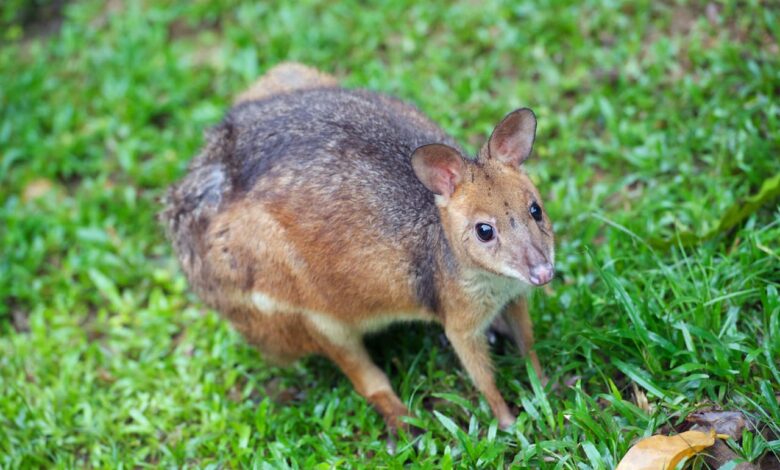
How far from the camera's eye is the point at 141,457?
4.50 m

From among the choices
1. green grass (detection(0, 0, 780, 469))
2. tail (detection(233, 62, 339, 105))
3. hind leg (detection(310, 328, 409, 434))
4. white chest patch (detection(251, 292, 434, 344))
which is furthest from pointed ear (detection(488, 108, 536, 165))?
→ tail (detection(233, 62, 339, 105))

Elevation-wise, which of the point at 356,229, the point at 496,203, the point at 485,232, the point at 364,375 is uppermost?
the point at 496,203

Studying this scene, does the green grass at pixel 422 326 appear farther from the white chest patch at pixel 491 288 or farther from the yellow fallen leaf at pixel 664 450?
the white chest patch at pixel 491 288

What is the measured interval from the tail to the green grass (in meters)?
1.08

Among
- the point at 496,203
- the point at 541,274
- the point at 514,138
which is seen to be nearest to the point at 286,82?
the point at 514,138

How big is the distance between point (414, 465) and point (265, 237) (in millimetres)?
1326

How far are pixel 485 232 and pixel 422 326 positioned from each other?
1285 mm

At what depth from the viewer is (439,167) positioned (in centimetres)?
365

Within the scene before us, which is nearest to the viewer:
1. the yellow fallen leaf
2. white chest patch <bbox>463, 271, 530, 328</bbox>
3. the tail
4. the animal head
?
the yellow fallen leaf

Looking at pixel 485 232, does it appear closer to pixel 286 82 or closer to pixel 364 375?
pixel 364 375

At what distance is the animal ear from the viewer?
3.55 meters

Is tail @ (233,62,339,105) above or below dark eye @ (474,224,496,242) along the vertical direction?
above

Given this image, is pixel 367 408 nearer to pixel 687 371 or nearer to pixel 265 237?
pixel 265 237

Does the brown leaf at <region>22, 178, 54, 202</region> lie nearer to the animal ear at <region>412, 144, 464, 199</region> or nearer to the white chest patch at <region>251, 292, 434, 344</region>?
the white chest patch at <region>251, 292, 434, 344</region>
